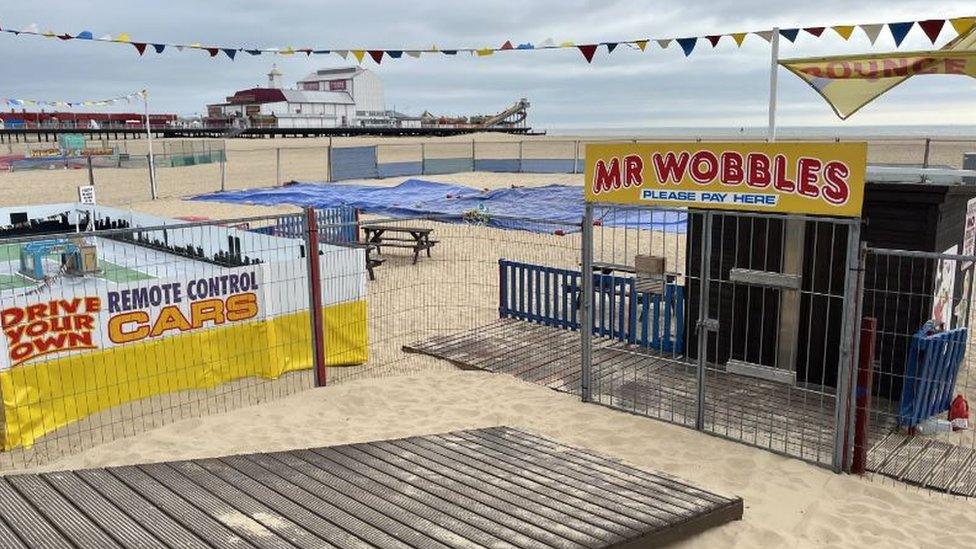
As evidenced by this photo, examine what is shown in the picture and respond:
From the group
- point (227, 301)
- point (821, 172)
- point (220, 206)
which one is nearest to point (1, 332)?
point (227, 301)

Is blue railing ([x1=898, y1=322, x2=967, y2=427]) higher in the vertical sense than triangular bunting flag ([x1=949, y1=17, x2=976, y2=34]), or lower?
lower

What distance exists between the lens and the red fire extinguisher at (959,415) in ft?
23.6

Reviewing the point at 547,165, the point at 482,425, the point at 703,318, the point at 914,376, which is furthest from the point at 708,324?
the point at 547,165

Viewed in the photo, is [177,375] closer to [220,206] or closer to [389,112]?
[220,206]

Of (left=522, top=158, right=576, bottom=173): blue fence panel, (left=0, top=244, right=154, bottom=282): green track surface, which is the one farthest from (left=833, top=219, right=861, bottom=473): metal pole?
(left=522, top=158, right=576, bottom=173): blue fence panel

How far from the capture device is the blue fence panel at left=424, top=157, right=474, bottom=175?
41000 mm

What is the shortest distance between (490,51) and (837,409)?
9641 millimetres

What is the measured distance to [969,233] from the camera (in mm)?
9016

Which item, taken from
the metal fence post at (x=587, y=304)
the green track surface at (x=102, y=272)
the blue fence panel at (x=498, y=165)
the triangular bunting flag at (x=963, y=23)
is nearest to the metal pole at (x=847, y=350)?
the metal fence post at (x=587, y=304)

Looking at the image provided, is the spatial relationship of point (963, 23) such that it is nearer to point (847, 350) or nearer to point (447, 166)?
point (847, 350)

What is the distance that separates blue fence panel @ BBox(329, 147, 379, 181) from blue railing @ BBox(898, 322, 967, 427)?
105 feet

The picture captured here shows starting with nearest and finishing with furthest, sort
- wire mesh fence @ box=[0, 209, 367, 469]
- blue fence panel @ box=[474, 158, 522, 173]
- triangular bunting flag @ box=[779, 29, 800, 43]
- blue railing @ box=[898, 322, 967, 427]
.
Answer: blue railing @ box=[898, 322, 967, 427], wire mesh fence @ box=[0, 209, 367, 469], triangular bunting flag @ box=[779, 29, 800, 43], blue fence panel @ box=[474, 158, 522, 173]

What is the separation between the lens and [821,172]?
6.29 metres

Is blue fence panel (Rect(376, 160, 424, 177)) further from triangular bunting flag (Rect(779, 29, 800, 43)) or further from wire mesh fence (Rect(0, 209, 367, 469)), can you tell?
triangular bunting flag (Rect(779, 29, 800, 43))
